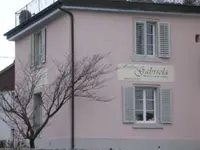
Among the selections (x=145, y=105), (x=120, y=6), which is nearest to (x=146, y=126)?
(x=145, y=105)

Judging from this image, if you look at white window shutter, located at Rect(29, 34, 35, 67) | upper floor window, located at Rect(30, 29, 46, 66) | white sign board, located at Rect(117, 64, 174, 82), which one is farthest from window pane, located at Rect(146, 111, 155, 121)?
white window shutter, located at Rect(29, 34, 35, 67)

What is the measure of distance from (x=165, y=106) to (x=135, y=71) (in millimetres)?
1946

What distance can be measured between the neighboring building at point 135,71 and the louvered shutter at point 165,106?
0.04 m

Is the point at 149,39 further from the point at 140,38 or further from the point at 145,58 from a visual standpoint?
the point at 145,58

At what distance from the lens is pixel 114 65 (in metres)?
24.9

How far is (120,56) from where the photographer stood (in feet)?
82.4

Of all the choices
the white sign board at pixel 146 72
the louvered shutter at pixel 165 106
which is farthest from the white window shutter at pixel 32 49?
the louvered shutter at pixel 165 106

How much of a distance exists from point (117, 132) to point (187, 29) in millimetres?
5598

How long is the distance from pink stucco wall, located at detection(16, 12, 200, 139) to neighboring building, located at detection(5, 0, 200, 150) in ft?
0.13

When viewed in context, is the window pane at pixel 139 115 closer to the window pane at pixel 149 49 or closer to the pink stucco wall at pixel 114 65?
the pink stucco wall at pixel 114 65

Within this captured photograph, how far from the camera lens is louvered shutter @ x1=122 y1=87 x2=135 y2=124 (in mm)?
24731

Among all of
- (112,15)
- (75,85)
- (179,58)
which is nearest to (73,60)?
(75,85)

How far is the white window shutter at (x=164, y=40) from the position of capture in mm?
25656

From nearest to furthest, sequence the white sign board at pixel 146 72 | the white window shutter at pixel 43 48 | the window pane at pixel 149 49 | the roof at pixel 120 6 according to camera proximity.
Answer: the roof at pixel 120 6 < the white sign board at pixel 146 72 < the window pane at pixel 149 49 < the white window shutter at pixel 43 48
